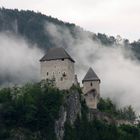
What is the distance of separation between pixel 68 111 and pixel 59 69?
8845 millimetres

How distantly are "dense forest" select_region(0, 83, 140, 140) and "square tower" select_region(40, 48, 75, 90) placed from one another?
2.62 metres

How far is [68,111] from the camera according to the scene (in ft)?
339

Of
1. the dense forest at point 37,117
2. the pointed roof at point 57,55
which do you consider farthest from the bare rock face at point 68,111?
the pointed roof at point 57,55

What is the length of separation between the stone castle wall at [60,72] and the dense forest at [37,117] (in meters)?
2.46

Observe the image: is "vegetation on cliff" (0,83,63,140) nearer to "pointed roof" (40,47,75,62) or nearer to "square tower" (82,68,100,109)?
"pointed roof" (40,47,75,62)

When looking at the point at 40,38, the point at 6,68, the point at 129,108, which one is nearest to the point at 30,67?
the point at 6,68

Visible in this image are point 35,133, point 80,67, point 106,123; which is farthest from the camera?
point 80,67

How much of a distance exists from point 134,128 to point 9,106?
79.6 feet

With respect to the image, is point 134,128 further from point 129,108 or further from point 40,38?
point 40,38

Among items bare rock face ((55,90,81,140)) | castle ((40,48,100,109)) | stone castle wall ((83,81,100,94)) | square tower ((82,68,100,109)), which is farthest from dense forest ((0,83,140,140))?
stone castle wall ((83,81,100,94))

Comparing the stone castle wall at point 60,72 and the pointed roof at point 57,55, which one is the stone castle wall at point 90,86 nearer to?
the stone castle wall at point 60,72

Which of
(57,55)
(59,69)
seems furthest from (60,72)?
(57,55)

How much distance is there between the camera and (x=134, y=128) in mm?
114000

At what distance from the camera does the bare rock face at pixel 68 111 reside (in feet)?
330
